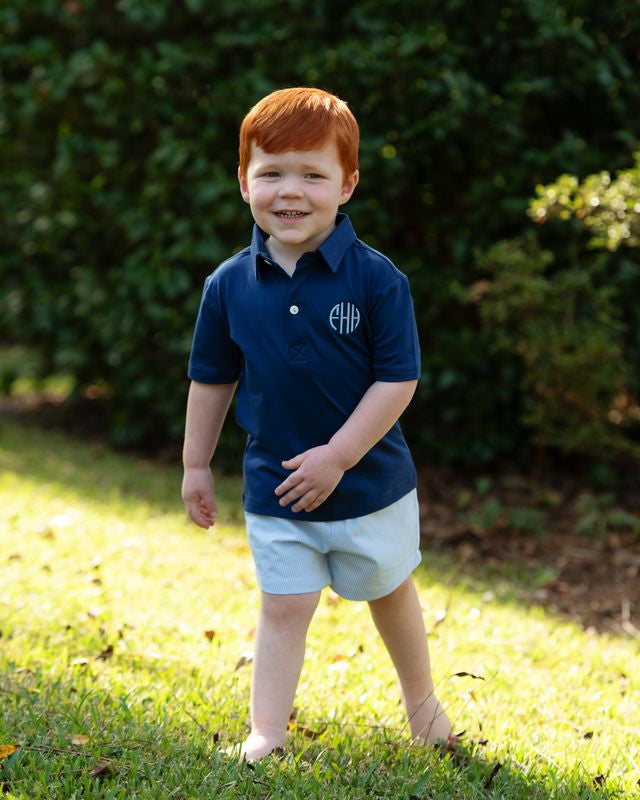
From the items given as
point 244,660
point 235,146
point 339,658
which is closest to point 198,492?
point 244,660

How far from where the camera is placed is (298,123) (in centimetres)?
251

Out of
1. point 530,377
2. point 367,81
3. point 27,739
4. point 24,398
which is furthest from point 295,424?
point 24,398

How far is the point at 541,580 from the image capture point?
458 cm

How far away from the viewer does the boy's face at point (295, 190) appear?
8.37 feet

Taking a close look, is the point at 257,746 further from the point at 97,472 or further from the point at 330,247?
the point at 97,472

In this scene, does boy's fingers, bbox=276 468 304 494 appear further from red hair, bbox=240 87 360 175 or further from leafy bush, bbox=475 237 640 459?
leafy bush, bbox=475 237 640 459

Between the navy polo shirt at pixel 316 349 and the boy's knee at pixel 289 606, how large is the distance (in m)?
0.20

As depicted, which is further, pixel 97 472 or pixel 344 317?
pixel 97 472

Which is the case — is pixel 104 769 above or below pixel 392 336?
below

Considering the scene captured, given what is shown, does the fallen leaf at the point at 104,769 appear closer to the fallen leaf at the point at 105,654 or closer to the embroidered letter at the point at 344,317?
the fallen leaf at the point at 105,654

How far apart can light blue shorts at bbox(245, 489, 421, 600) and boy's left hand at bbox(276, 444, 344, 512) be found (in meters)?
0.12

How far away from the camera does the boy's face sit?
255cm

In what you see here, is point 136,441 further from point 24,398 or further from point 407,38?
point 407,38

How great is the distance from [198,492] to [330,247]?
0.74 m
